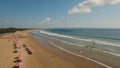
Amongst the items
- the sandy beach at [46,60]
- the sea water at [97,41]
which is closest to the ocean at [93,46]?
the sea water at [97,41]

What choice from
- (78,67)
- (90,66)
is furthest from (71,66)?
(90,66)

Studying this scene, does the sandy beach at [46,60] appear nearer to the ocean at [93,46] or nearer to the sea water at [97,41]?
the ocean at [93,46]

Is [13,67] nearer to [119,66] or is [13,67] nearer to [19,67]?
[19,67]

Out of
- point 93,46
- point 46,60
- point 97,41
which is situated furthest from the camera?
point 97,41

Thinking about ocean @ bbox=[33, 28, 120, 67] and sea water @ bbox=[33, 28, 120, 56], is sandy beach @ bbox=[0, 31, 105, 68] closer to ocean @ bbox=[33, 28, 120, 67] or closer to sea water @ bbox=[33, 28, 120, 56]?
ocean @ bbox=[33, 28, 120, 67]

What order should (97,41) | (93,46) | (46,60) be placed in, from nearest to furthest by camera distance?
(46,60)
(93,46)
(97,41)

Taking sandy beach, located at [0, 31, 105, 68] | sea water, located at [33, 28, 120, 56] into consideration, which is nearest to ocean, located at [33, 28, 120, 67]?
sea water, located at [33, 28, 120, 56]

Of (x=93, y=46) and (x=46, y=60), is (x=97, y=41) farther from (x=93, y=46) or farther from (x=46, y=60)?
(x=46, y=60)

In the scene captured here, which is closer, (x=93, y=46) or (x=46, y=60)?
(x=46, y=60)

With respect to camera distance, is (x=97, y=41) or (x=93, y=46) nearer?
(x=93, y=46)

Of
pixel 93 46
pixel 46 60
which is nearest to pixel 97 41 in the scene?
pixel 93 46

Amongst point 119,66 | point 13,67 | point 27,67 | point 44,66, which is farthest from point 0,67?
point 119,66
